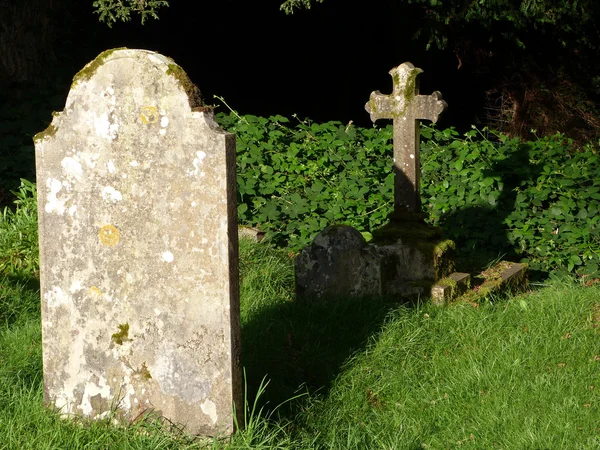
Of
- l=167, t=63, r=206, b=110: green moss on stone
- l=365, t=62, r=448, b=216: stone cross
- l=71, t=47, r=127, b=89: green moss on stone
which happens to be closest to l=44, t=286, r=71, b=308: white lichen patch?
l=71, t=47, r=127, b=89: green moss on stone

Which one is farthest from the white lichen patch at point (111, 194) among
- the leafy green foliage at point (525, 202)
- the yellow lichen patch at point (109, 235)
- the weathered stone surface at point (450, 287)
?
the leafy green foliage at point (525, 202)

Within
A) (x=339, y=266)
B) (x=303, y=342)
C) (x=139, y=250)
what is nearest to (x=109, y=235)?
(x=139, y=250)

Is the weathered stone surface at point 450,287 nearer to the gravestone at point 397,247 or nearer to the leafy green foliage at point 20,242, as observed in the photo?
the gravestone at point 397,247

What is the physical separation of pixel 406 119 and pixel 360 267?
4.13 ft

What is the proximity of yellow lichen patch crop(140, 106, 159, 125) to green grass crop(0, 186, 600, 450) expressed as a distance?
132 cm

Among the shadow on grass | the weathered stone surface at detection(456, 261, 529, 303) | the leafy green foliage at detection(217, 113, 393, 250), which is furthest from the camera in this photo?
the leafy green foliage at detection(217, 113, 393, 250)

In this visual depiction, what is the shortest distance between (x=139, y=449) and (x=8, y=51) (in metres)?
8.19

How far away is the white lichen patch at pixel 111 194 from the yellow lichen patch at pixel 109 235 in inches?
5.0

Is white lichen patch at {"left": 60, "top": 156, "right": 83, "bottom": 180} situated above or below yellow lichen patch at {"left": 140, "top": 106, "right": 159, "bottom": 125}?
below

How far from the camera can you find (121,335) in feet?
13.4

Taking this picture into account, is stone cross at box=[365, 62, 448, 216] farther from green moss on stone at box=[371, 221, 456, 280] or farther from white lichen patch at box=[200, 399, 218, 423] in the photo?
white lichen patch at box=[200, 399, 218, 423]

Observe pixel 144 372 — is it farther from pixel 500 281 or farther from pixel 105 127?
pixel 500 281

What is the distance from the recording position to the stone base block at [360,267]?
651 cm

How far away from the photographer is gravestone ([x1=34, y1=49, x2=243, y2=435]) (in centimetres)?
387
